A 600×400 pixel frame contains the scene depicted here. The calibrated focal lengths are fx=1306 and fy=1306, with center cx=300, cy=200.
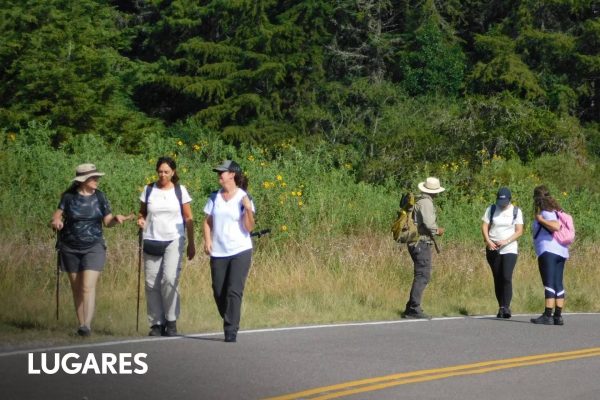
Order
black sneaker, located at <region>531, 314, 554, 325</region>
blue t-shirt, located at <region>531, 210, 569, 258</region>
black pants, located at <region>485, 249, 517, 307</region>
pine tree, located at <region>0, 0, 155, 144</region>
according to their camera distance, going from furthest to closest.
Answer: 1. pine tree, located at <region>0, 0, 155, 144</region>
2. black pants, located at <region>485, 249, 517, 307</region>
3. blue t-shirt, located at <region>531, 210, 569, 258</region>
4. black sneaker, located at <region>531, 314, 554, 325</region>

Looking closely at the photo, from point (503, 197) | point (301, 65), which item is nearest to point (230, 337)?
point (503, 197)

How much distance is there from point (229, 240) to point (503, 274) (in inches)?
190

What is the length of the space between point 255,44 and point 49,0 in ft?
28.3

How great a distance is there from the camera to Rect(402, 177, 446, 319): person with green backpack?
16156 millimetres

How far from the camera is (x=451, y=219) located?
83.8ft

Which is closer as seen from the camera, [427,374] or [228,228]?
[427,374]

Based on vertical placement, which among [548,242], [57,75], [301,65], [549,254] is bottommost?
[549,254]

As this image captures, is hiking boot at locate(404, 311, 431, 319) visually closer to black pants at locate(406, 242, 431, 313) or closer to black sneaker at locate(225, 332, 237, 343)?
black pants at locate(406, 242, 431, 313)

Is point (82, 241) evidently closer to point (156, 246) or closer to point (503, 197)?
point (156, 246)

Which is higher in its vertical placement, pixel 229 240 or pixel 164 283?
pixel 229 240

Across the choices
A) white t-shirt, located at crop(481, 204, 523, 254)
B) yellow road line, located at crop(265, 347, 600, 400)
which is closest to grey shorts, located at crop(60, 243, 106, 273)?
yellow road line, located at crop(265, 347, 600, 400)

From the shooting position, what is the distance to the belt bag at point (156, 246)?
44.2ft

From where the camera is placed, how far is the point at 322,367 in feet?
38.7

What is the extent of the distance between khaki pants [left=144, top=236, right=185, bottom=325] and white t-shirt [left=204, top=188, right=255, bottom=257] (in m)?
0.46
